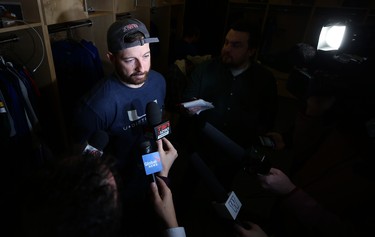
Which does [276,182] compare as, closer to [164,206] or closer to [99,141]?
[164,206]

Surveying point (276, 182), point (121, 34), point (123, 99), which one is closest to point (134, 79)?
point (123, 99)

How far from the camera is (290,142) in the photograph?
1.34 meters

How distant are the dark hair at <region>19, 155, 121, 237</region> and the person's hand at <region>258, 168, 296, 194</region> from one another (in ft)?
1.89

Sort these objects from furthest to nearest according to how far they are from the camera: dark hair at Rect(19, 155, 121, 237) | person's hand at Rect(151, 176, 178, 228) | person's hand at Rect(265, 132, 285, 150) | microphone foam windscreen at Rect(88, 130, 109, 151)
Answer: person's hand at Rect(265, 132, 285, 150), microphone foam windscreen at Rect(88, 130, 109, 151), person's hand at Rect(151, 176, 178, 228), dark hair at Rect(19, 155, 121, 237)

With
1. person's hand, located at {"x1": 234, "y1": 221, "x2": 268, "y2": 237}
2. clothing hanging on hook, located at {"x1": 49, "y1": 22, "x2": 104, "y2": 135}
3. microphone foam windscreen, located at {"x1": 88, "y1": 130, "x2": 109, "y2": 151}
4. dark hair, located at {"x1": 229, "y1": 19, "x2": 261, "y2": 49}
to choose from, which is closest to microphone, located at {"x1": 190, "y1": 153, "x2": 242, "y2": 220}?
person's hand, located at {"x1": 234, "y1": 221, "x2": 268, "y2": 237}

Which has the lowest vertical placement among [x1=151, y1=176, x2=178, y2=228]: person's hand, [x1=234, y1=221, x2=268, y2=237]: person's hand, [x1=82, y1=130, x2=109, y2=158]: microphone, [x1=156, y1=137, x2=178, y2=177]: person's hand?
[x1=234, y1=221, x2=268, y2=237]: person's hand

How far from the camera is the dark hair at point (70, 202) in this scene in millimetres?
406

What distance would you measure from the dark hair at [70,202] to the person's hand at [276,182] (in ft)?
1.89

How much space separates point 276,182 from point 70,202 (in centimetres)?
71

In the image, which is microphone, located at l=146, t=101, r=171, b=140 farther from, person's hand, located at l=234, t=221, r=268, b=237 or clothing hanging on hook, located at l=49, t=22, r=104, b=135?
clothing hanging on hook, located at l=49, t=22, r=104, b=135

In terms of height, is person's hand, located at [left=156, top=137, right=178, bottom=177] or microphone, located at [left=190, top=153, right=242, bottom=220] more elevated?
person's hand, located at [left=156, top=137, right=178, bottom=177]

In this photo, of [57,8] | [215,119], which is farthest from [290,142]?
[57,8]

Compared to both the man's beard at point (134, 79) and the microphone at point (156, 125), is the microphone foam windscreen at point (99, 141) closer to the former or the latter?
the microphone at point (156, 125)

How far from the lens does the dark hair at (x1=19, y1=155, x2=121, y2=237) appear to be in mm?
406
